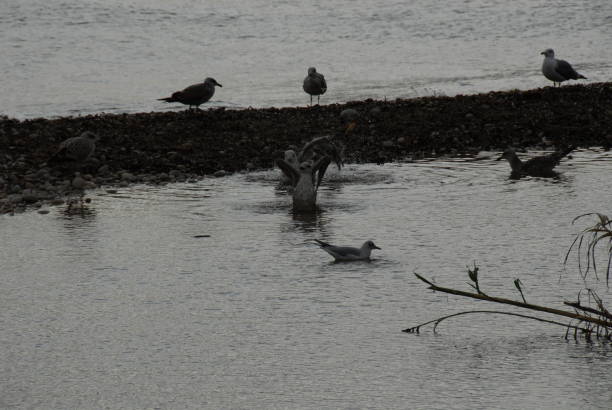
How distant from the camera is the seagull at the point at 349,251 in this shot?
35.1 ft

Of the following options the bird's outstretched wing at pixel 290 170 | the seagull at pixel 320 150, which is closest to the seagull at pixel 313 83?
the seagull at pixel 320 150

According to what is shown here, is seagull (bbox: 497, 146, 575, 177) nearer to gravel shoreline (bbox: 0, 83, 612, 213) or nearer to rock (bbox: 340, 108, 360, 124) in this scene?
gravel shoreline (bbox: 0, 83, 612, 213)

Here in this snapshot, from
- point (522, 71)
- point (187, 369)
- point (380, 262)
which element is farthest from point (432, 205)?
point (522, 71)

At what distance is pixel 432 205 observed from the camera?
1381 centimetres

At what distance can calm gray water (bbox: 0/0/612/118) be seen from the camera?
27875 mm

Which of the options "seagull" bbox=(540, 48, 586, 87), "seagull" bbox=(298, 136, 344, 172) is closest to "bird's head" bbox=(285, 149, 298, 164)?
"seagull" bbox=(298, 136, 344, 172)

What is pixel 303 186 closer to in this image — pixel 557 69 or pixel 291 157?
pixel 291 157

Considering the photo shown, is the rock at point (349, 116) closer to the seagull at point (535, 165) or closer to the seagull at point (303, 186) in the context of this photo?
the seagull at point (535, 165)

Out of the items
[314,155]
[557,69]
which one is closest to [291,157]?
[314,155]

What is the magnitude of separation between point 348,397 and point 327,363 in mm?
704

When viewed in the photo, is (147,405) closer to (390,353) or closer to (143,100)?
(390,353)

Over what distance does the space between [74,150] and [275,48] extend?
2014cm

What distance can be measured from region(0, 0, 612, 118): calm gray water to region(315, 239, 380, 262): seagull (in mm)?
15075

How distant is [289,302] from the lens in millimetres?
9367
